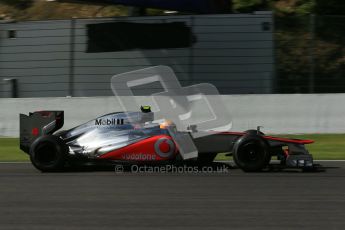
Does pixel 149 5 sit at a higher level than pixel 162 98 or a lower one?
higher

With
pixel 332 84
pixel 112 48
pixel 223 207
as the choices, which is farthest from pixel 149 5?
pixel 223 207

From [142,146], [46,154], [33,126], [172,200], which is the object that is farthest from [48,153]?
[172,200]

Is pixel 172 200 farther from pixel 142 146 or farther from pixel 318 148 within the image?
pixel 318 148

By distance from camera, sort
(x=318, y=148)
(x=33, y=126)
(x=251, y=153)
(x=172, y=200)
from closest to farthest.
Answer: (x=172, y=200), (x=251, y=153), (x=33, y=126), (x=318, y=148)

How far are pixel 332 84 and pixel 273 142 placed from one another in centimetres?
559

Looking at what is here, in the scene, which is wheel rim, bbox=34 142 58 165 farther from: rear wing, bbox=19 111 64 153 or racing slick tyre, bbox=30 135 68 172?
rear wing, bbox=19 111 64 153

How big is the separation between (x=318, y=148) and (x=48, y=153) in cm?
517

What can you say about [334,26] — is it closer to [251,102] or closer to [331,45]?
[331,45]

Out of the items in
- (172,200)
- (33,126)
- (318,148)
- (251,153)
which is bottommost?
(318,148)

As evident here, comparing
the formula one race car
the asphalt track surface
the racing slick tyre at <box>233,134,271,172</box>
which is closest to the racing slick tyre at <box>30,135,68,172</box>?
the formula one race car

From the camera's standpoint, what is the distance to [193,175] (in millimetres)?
8484

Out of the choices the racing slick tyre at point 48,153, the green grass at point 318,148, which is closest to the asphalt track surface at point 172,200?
the racing slick tyre at point 48,153

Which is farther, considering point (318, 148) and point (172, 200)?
point (318, 148)

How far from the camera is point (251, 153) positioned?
8539 millimetres
